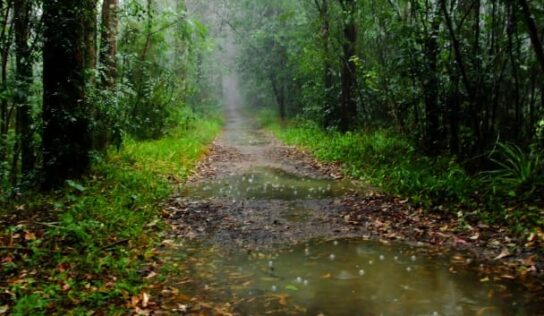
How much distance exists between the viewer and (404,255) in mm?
5586

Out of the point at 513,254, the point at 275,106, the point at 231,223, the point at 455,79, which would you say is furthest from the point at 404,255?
the point at 275,106

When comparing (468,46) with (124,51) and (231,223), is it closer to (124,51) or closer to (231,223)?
(231,223)

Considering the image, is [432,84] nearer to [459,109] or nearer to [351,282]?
[459,109]

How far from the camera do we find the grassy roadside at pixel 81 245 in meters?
4.27

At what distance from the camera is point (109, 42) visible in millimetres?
10930

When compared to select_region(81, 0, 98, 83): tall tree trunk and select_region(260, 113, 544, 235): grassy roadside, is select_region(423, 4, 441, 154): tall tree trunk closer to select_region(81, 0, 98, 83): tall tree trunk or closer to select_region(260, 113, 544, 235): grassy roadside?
select_region(260, 113, 544, 235): grassy roadside

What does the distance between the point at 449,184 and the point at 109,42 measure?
8.36 m

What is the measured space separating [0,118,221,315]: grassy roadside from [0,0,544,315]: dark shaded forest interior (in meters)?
0.02

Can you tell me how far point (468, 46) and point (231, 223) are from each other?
606 centimetres

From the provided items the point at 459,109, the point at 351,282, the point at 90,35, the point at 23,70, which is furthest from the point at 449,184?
the point at 23,70

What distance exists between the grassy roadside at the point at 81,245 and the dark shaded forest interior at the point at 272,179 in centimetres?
2

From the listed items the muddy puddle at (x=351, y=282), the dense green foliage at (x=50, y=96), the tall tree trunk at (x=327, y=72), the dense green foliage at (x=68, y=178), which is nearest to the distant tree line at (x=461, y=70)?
the tall tree trunk at (x=327, y=72)

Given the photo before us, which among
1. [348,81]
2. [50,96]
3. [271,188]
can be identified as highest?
[348,81]

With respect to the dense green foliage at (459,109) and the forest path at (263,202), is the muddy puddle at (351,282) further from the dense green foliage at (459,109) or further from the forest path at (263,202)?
the dense green foliage at (459,109)
